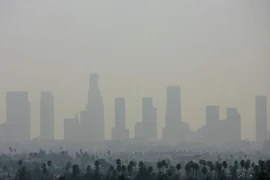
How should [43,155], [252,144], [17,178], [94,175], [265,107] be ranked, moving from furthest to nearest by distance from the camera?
[252,144]
[265,107]
[43,155]
[17,178]
[94,175]

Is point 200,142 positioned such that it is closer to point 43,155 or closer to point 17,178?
point 43,155

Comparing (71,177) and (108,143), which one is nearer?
(71,177)

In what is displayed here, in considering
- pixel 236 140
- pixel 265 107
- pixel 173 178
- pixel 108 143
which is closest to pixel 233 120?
pixel 236 140

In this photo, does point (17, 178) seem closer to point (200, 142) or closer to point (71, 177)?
point (71, 177)

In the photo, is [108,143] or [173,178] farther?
[108,143]

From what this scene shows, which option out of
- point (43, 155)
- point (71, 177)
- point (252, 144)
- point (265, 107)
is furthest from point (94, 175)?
point (252, 144)

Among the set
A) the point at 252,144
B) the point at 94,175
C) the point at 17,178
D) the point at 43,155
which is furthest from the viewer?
the point at 252,144
